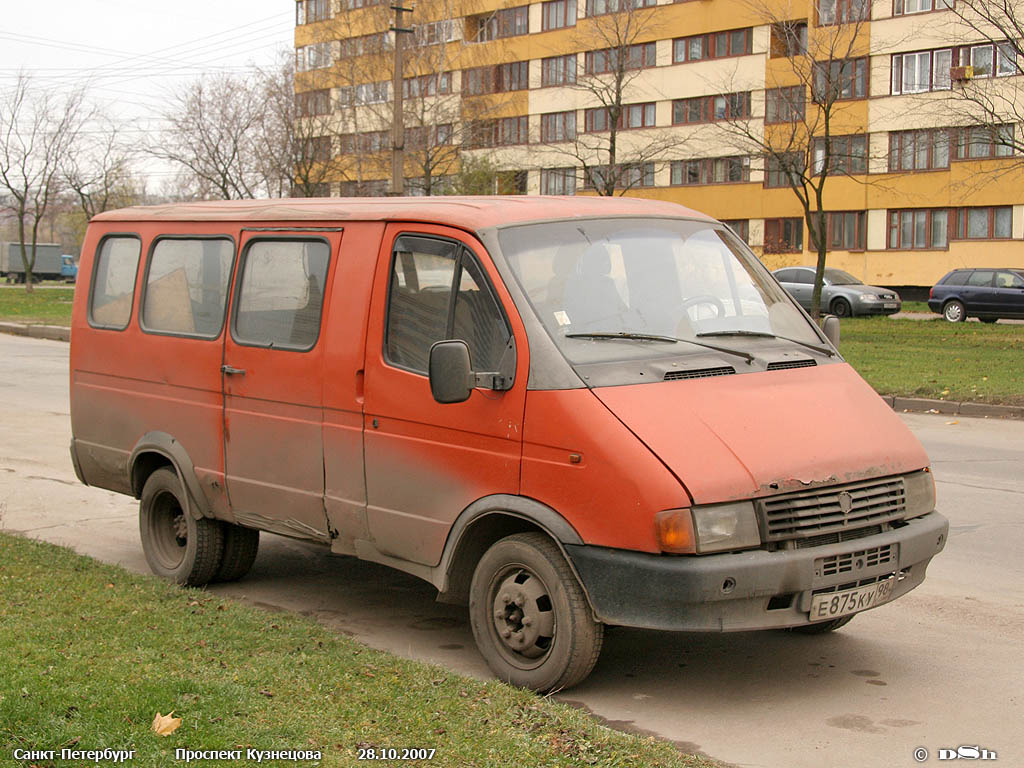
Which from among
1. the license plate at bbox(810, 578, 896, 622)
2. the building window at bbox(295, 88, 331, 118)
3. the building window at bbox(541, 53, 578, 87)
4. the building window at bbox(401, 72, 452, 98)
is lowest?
the license plate at bbox(810, 578, 896, 622)

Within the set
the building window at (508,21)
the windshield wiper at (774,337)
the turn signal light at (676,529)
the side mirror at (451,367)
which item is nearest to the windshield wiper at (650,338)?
the windshield wiper at (774,337)

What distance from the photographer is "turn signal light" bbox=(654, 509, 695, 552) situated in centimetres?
486

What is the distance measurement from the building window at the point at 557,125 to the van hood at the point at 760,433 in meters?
59.9

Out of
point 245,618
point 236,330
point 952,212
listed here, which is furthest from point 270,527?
point 952,212

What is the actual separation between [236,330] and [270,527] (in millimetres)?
1105

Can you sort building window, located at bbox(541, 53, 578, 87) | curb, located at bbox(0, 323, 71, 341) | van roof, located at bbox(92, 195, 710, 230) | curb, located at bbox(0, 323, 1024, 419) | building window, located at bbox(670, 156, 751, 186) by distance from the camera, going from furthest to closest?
building window, located at bbox(541, 53, 578, 87) → building window, located at bbox(670, 156, 751, 186) → curb, located at bbox(0, 323, 71, 341) → curb, located at bbox(0, 323, 1024, 419) → van roof, located at bbox(92, 195, 710, 230)

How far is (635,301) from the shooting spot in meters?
5.75

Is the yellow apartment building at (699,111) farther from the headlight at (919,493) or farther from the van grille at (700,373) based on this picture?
the van grille at (700,373)

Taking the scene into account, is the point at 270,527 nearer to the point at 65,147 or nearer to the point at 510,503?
the point at 510,503

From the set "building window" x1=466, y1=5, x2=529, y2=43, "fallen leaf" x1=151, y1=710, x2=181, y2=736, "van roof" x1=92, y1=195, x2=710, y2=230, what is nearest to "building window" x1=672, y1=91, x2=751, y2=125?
"building window" x1=466, y1=5, x2=529, y2=43

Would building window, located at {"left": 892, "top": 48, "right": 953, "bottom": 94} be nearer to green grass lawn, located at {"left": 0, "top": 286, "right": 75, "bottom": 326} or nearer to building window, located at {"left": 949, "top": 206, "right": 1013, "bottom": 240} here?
building window, located at {"left": 949, "top": 206, "right": 1013, "bottom": 240}

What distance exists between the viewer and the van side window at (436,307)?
18.5ft

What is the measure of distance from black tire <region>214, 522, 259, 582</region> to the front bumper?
2.90 metres

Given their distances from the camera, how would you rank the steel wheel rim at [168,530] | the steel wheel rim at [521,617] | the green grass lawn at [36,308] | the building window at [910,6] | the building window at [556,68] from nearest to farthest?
1. the steel wheel rim at [521,617]
2. the steel wheel rim at [168,530]
3. the green grass lawn at [36,308]
4. the building window at [910,6]
5. the building window at [556,68]
